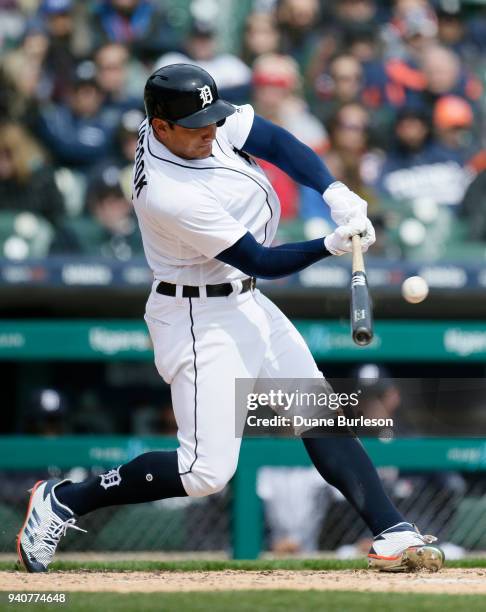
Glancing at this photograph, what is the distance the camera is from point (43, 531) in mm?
4418

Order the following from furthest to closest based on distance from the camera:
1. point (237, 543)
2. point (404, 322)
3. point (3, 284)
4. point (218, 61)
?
point (218, 61)
point (404, 322)
point (3, 284)
point (237, 543)

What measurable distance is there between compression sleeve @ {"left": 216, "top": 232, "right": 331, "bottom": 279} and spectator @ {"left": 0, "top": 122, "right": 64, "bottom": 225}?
3.82 meters

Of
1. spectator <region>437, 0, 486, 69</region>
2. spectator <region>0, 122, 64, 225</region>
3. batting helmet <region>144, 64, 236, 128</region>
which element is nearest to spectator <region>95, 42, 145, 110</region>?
spectator <region>0, 122, 64, 225</region>

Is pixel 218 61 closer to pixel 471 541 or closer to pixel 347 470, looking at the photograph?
pixel 471 541

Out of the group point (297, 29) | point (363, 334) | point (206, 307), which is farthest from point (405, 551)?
point (297, 29)

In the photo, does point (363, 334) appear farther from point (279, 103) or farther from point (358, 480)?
point (279, 103)

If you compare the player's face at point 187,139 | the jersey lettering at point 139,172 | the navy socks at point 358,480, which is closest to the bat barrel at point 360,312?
the navy socks at point 358,480

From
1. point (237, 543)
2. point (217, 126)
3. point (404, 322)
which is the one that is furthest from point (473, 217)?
point (217, 126)

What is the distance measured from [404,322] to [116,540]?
2327mm

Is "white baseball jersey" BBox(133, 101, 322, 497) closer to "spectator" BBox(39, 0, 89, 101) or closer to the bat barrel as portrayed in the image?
the bat barrel

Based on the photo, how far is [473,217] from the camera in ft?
26.3

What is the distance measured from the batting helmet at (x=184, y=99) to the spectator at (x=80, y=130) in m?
3.95

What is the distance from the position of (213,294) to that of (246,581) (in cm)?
97

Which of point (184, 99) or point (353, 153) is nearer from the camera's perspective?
point (184, 99)
